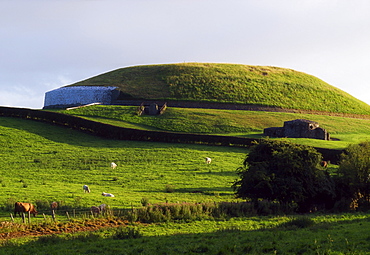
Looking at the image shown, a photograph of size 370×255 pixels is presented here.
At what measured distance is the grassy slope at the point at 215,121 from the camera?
86.5 m

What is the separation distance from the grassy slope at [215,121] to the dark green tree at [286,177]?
37998mm

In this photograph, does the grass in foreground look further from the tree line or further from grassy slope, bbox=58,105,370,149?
grassy slope, bbox=58,105,370,149

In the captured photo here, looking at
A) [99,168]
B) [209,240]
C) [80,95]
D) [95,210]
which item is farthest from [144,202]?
[80,95]

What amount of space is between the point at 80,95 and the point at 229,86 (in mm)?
38358

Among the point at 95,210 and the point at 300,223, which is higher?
the point at 300,223

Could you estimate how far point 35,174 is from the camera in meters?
47.5

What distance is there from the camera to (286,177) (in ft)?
123

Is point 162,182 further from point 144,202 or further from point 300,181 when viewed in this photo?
point 300,181

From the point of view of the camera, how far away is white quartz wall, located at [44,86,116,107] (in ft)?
376

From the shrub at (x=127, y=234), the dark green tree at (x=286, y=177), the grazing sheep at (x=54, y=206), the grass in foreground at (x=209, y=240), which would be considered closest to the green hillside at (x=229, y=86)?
the dark green tree at (x=286, y=177)

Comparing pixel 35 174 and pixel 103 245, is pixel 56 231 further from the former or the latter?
pixel 35 174

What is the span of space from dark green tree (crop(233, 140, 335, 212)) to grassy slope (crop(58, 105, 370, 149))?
3800cm

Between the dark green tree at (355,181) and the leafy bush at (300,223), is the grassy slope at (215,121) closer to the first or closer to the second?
the dark green tree at (355,181)

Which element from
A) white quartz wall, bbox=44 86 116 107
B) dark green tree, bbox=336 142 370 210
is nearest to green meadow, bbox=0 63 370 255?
white quartz wall, bbox=44 86 116 107
